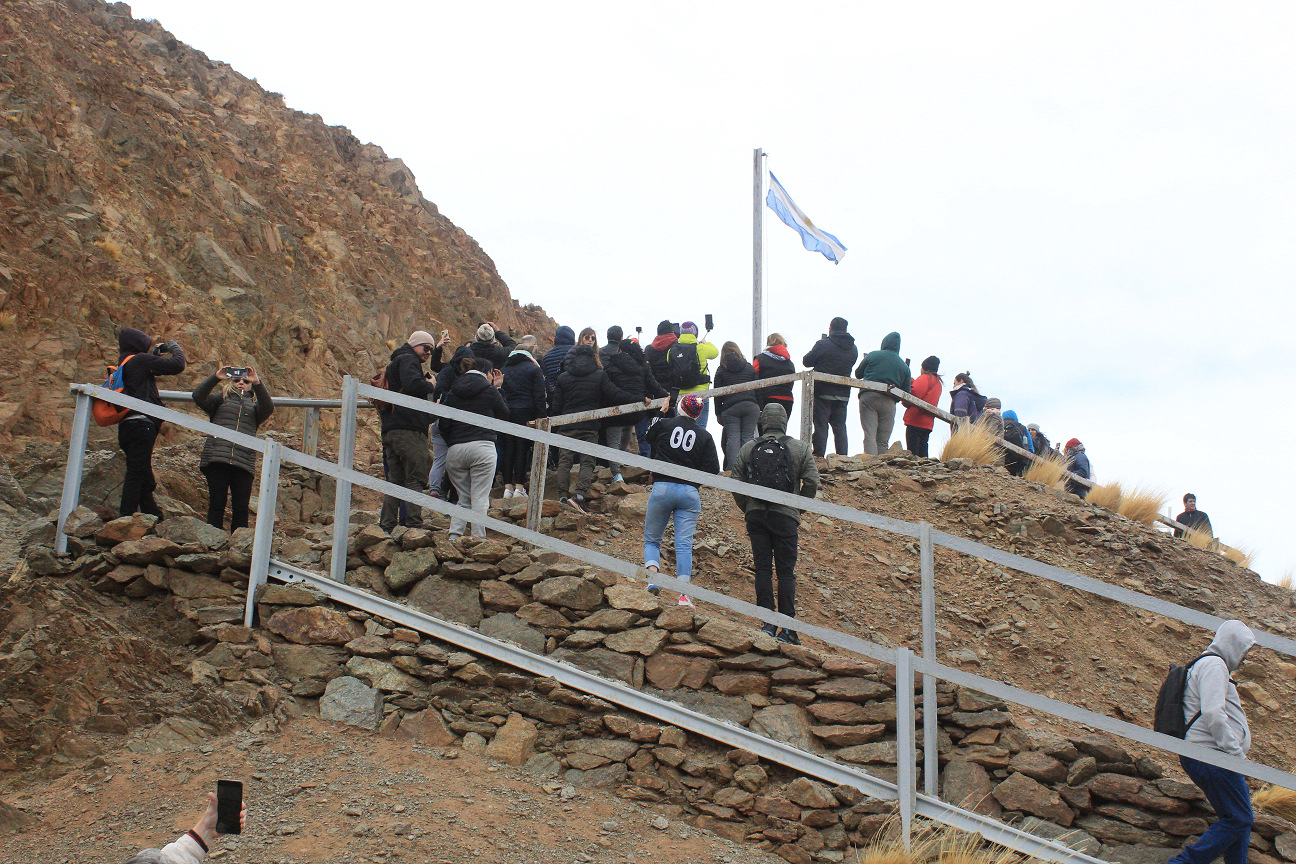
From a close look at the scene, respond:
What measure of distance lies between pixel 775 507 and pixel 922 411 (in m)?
6.51

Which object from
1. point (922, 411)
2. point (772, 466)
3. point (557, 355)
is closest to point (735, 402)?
point (557, 355)

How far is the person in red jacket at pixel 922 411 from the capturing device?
1243 centimetres

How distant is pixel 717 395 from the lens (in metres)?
10.2

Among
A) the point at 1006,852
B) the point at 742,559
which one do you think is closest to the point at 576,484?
the point at 742,559

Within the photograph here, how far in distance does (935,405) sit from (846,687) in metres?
7.64

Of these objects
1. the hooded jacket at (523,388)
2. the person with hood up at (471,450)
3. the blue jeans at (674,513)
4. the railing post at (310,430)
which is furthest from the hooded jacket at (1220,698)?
the railing post at (310,430)

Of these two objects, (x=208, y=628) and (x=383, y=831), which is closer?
(x=383, y=831)

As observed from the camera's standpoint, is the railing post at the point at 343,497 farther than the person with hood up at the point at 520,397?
No

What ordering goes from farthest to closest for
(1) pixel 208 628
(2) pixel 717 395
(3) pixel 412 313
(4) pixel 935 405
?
(3) pixel 412 313 < (4) pixel 935 405 < (2) pixel 717 395 < (1) pixel 208 628

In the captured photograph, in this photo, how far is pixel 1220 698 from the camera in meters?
4.70

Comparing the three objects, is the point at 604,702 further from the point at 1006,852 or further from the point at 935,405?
the point at 935,405

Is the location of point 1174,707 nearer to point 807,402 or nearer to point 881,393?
point 807,402

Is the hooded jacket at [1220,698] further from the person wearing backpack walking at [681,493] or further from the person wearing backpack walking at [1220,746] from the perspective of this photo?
the person wearing backpack walking at [681,493]

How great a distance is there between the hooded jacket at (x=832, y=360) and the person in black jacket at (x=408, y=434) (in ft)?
17.3
